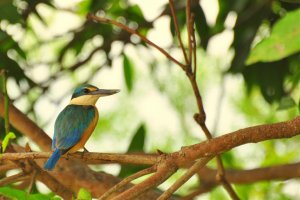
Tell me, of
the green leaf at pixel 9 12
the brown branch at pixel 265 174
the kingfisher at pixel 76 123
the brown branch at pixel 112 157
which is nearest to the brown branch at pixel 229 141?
the brown branch at pixel 112 157

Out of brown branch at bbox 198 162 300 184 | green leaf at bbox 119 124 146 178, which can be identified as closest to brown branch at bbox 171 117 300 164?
brown branch at bbox 198 162 300 184

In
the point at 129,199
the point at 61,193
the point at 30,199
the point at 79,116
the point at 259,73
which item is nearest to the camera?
the point at 30,199

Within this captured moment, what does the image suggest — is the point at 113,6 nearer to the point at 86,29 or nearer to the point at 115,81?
the point at 86,29

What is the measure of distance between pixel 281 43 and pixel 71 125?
70 cm

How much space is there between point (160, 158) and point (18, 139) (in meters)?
1.70

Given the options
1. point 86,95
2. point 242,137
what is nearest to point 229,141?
point 242,137

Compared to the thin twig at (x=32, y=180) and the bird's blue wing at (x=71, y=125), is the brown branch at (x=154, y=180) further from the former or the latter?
the bird's blue wing at (x=71, y=125)

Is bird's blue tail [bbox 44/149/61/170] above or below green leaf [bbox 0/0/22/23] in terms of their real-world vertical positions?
below

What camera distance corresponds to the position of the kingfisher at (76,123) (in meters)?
2.15

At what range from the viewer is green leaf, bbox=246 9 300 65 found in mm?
2170

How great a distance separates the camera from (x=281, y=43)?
218 cm

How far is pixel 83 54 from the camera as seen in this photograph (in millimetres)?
3941

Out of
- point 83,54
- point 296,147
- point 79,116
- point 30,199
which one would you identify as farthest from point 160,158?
point 296,147

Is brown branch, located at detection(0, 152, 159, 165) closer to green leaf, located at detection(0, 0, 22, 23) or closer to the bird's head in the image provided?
the bird's head
